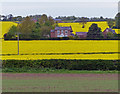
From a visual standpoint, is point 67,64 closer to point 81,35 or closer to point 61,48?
point 61,48

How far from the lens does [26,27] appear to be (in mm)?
34312

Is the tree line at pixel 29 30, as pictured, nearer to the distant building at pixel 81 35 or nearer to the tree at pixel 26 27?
the tree at pixel 26 27

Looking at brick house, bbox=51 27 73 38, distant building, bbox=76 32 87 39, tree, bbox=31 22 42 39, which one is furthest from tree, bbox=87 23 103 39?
tree, bbox=31 22 42 39

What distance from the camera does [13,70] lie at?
61.5 ft

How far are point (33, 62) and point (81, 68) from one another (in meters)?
3.87

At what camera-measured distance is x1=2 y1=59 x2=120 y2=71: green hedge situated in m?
19.6

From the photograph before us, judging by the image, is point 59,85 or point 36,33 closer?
point 59,85

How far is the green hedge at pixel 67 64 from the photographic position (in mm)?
19641

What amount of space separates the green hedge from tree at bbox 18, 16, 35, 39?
522 inches

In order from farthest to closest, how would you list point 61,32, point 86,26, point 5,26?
point 86,26 < point 5,26 < point 61,32

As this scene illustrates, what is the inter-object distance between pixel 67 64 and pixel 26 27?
1598 cm

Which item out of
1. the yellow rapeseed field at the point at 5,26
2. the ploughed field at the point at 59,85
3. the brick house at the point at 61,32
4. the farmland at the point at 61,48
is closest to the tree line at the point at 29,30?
the brick house at the point at 61,32

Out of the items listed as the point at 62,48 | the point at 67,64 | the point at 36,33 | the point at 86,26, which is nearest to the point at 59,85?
the point at 67,64

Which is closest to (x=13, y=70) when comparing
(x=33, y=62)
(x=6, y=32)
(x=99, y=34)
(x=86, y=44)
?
(x=33, y=62)
